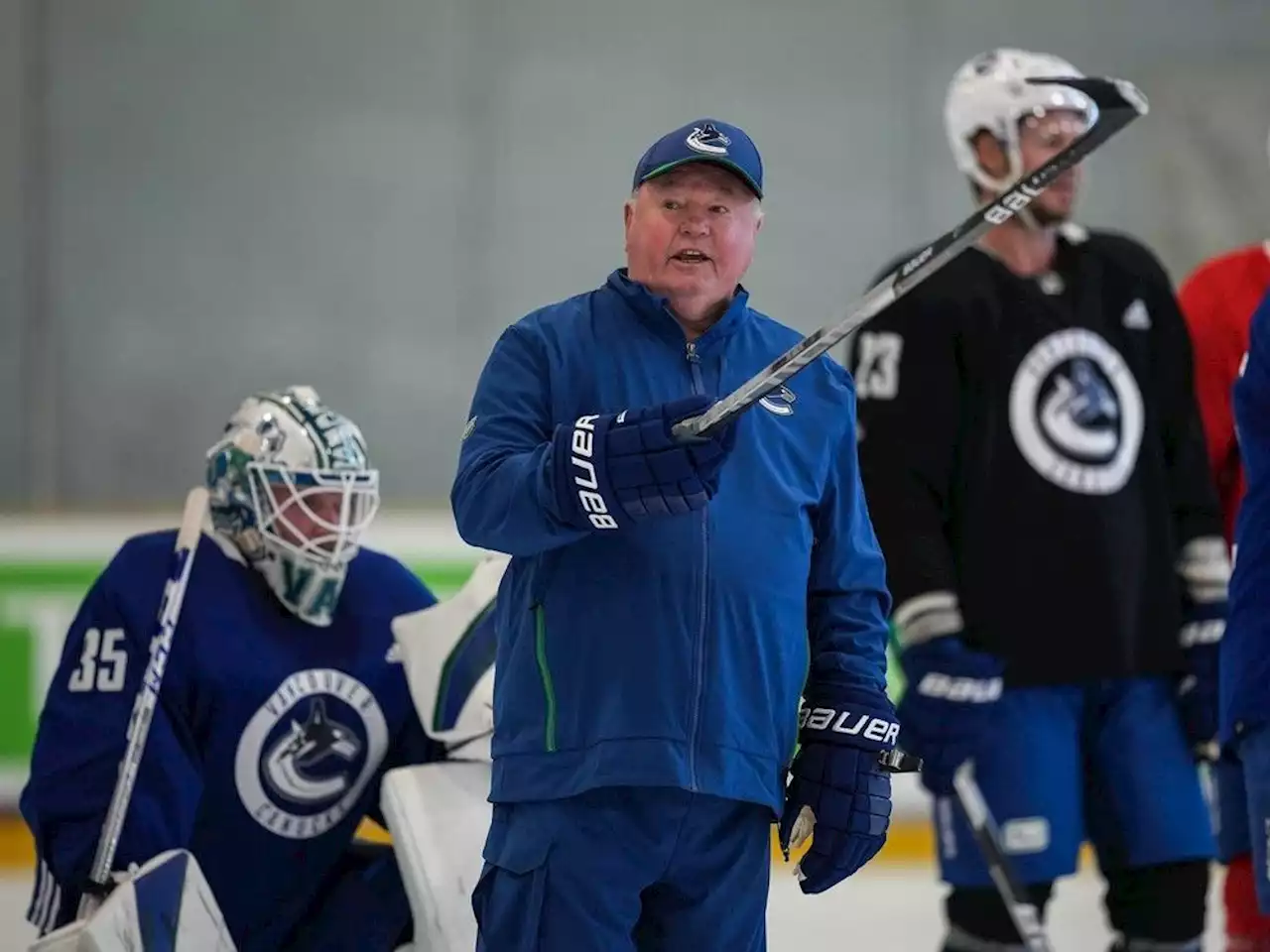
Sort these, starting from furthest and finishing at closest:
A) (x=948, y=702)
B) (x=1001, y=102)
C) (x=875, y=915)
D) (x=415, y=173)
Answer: (x=415, y=173)
(x=875, y=915)
(x=1001, y=102)
(x=948, y=702)

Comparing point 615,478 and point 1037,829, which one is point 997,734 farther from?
point 615,478

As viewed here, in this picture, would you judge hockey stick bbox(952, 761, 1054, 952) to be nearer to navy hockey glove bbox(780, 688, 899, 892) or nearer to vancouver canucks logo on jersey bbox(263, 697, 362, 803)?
vancouver canucks logo on jersey bbox(263, 697, 362, 803)

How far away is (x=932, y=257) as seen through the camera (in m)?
1.84

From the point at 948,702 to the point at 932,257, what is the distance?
4.08 feet

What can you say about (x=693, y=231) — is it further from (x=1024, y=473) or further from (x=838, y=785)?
(x=1024, y=473)

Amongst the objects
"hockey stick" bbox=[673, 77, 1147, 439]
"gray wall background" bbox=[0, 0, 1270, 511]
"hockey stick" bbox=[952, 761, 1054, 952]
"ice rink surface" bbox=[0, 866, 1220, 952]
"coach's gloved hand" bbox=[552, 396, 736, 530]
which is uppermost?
"gray wall background" bbox=[0, 0, 1270, 511]

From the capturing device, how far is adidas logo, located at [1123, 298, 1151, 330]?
125 inches

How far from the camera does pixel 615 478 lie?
1824mm

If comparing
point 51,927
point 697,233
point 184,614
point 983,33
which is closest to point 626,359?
point 697,233

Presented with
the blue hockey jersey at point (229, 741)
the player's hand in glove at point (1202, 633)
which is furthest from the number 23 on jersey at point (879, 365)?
→ the blue hockey jersey at point (229, 741)

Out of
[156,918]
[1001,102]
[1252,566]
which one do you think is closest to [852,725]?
[1252,566]

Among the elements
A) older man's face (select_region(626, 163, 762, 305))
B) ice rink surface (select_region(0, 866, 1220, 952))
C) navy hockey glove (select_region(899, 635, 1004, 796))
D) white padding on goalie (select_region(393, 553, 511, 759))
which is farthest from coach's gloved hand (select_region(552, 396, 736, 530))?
ice rink surface (select_region(0, 866, 1220, 952))

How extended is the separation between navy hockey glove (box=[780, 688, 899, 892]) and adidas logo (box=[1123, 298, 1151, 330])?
→ 1.28 meters

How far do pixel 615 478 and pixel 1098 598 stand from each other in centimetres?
141
